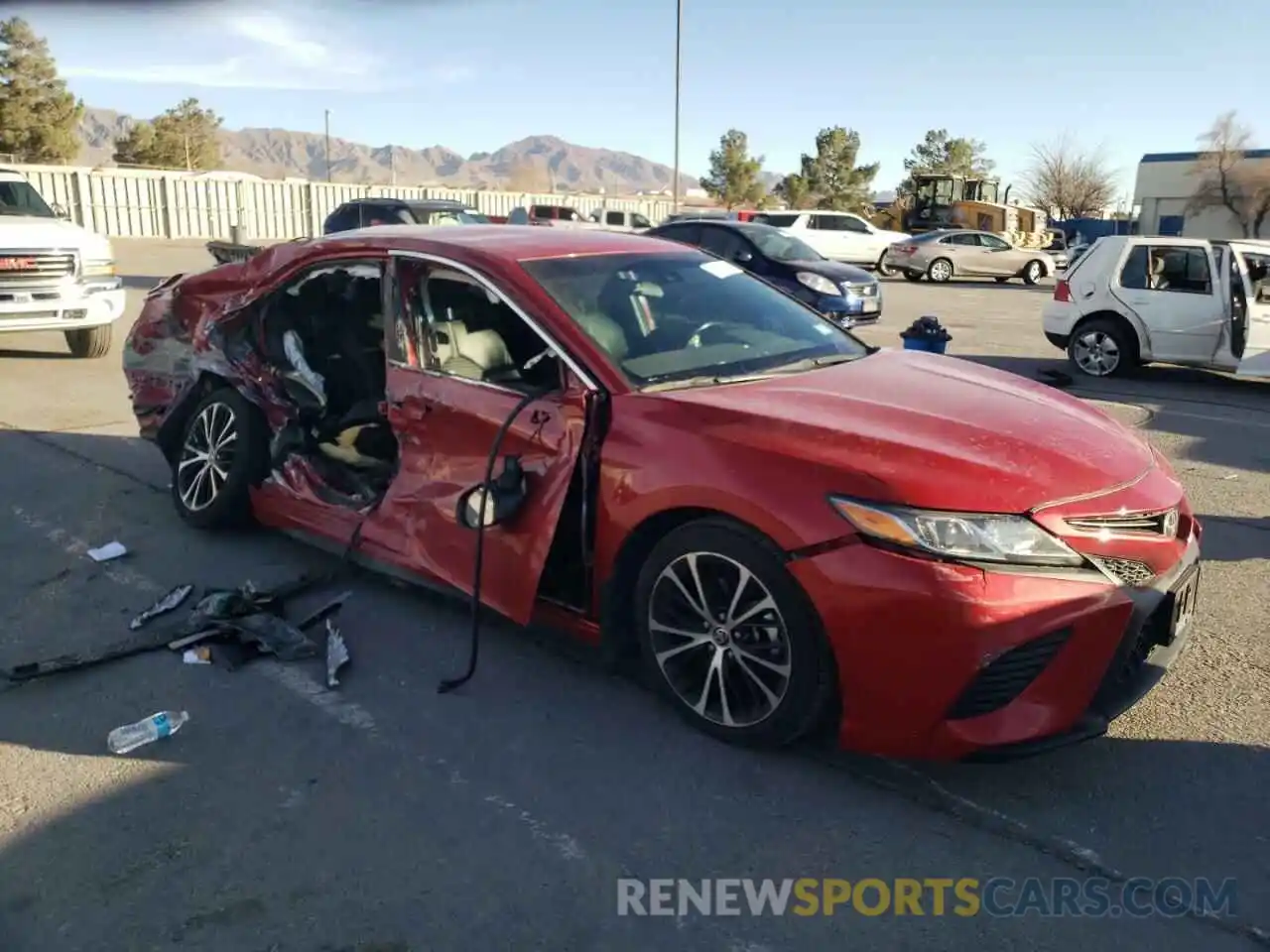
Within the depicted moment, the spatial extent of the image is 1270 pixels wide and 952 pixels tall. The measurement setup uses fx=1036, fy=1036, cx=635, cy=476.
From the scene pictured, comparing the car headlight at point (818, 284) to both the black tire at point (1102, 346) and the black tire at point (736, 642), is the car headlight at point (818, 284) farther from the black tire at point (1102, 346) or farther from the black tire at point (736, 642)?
the black tire at point (736, 642)

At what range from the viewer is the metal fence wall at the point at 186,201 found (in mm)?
37438

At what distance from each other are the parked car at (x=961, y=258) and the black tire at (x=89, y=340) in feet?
69.3

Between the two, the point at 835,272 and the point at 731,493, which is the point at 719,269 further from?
the point at 835,272

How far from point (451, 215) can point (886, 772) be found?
49.6 ft

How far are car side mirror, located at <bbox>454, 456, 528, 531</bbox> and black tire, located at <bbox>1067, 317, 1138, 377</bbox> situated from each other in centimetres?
923

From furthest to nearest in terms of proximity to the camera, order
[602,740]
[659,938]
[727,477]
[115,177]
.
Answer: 1. [115,177]
2. [602,740]
3. [727,477]
4. [659,938]

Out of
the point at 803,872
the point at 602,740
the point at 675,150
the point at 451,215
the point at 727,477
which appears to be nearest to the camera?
the point at 803,872

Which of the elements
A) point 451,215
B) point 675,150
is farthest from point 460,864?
point 675,150

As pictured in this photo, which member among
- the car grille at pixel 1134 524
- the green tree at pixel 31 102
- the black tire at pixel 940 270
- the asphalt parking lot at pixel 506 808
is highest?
the green tree at pixel 31 102

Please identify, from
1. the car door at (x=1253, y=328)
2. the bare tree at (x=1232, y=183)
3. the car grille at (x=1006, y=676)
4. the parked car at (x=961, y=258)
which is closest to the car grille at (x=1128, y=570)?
the car grille at (x=1006, y=676)

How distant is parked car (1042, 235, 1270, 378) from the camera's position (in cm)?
998

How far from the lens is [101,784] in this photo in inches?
124

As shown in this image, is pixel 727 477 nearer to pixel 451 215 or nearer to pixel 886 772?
pixel 886 772

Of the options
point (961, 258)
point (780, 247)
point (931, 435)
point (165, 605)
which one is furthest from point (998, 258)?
point (165, 605)
